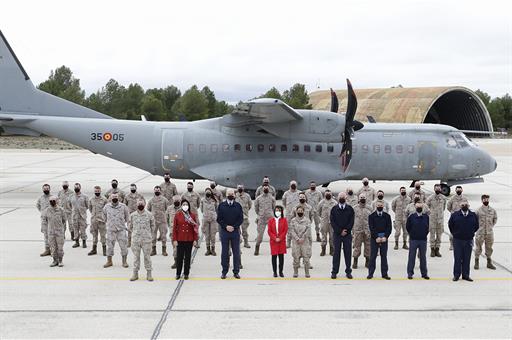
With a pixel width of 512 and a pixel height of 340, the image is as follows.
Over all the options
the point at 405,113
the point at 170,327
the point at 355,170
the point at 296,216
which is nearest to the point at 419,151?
the point at 355,170

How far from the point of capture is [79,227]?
1292 cm

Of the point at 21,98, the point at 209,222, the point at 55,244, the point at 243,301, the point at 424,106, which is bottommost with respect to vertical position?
the point at 243,301

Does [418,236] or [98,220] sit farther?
[98,220]

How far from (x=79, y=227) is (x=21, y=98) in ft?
35.2

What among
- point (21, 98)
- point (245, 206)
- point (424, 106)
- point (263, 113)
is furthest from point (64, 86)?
point (245, 206)

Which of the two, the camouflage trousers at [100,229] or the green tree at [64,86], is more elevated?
the green tree at [64,86]

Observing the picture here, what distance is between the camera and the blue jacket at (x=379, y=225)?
10.5 metres

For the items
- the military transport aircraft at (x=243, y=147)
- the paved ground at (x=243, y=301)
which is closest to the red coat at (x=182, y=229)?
the paved ground at (x=243, y=301)

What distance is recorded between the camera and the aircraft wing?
17.8 metres

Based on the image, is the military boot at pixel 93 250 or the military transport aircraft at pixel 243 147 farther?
the military transport aircraft at pixel 243 147

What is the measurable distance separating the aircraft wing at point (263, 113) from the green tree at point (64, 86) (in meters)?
60.7

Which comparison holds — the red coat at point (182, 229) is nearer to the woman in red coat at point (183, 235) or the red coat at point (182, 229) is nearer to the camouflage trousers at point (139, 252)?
the woman in red coat at point (183, 235)

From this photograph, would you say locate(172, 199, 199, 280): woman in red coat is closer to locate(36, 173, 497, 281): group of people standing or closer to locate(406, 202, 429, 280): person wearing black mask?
locate(36, 173, 497, 281): group of people standing

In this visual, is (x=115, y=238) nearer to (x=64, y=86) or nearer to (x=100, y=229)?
(x=100, y=229)
